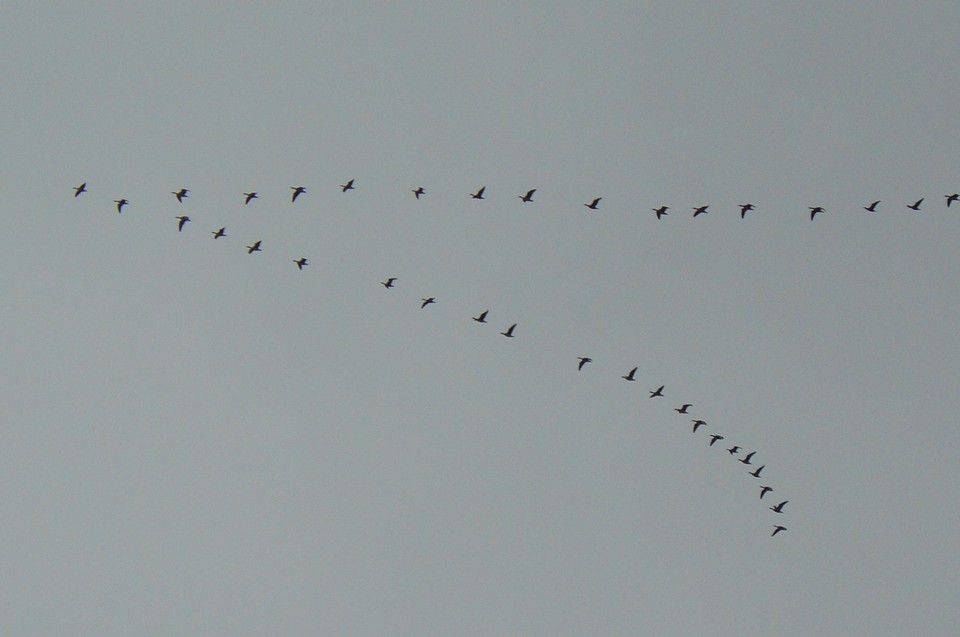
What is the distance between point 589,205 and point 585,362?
1099 cm

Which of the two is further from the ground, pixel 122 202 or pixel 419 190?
pixel 419 190

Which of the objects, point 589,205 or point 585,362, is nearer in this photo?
point 589,205

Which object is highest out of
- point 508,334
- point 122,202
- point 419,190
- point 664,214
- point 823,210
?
point 823,210

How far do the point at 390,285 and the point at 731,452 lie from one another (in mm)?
25534

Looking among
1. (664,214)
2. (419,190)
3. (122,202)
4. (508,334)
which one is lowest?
(122,202)

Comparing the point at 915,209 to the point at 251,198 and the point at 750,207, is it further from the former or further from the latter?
the point at 251,198

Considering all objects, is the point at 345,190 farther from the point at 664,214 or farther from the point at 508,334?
the point at 664,214

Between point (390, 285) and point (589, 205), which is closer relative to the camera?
point (589, 205)

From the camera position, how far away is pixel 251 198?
73375mm

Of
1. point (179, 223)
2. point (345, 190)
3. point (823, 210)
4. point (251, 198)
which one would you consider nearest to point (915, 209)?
point (823, 210)

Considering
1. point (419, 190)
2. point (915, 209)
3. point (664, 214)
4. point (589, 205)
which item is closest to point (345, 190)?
point (419, 190)

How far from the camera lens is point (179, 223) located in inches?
2913

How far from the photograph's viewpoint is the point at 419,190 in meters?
73.9

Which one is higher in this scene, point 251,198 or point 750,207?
point 750,207
